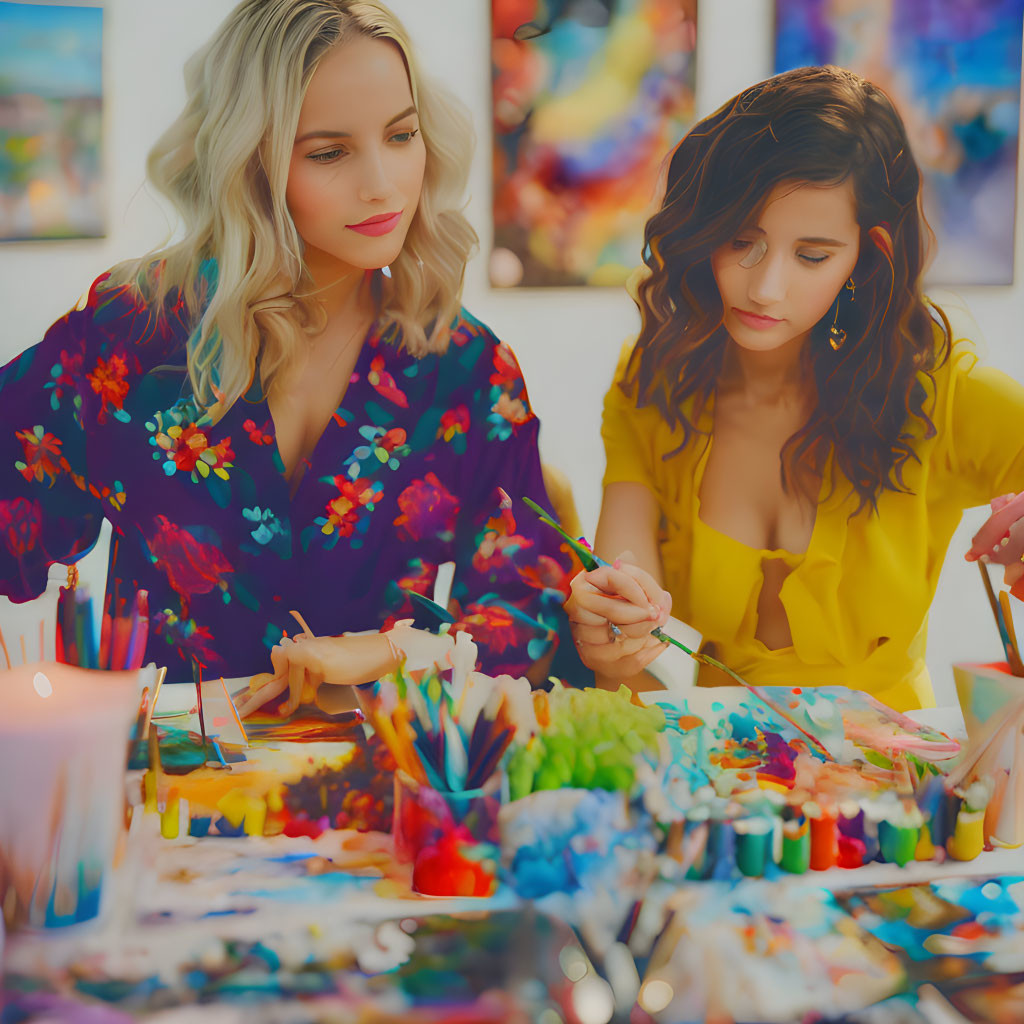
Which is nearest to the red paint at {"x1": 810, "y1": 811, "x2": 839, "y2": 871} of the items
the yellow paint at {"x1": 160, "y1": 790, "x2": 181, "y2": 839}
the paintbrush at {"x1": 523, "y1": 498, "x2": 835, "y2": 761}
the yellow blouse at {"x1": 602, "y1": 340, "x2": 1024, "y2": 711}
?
the paintbrush at {"x1": 523, "y1": 498, "x2": 835, "y2": 761}

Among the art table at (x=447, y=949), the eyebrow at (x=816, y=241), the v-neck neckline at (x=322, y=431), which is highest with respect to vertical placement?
the eyebrow at (x=816, y=241)

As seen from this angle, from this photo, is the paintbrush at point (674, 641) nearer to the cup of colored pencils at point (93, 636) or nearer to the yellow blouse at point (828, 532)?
the yellow blouse at point (828, 532)

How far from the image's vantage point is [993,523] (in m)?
0.94

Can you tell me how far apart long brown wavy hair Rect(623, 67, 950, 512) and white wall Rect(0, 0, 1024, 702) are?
0.12 ft

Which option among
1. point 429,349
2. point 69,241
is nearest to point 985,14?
point 429,349

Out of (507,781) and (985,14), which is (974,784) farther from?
(985,14)

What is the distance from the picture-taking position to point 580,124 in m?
0.89

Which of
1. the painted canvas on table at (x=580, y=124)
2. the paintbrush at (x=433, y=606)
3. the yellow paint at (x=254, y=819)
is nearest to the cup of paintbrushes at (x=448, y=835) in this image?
the yellow paint at (x=254, y=819)

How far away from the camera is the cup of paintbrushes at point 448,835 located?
0.67 metres

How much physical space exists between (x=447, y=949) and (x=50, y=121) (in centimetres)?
74

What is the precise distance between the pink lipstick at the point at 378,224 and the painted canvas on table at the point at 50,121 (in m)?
0.22

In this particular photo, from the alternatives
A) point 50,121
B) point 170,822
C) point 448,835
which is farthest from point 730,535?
point 50,121

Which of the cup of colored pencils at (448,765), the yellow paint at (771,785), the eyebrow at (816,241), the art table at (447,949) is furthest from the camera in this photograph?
the eyebrow at (816,241)

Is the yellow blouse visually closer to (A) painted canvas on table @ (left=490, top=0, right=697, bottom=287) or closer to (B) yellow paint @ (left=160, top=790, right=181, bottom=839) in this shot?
(A) painted canvas on table @ (left=490, top=0, right=697, bottom=287)
